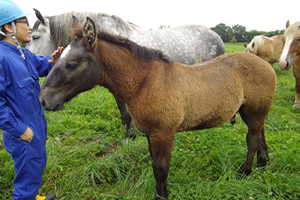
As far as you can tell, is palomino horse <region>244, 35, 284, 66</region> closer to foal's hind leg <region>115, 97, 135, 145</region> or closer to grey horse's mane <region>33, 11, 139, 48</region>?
grey horse's mane <region>33, 11, 139, 48</region>

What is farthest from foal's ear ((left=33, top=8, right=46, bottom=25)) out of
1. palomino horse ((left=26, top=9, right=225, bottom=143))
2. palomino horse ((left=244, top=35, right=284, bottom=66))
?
palomino horse ((left=244, top=35, right=284, bottom=66))

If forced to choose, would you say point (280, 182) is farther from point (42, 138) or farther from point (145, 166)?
point (42, 138)

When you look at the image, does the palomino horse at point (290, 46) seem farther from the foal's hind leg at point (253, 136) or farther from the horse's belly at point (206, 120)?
the horse's belly at point (206, 120)

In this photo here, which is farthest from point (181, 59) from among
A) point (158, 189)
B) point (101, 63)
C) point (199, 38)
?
point (158, 189)

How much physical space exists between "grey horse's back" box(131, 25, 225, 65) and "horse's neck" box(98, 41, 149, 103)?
1.85 m

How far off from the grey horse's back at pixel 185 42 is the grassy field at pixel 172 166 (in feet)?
6.09

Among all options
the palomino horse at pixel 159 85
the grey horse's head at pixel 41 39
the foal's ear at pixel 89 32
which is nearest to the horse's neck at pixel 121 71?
the palomino horse at pixel 159 85

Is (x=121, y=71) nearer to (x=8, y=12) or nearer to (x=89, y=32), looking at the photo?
(x=89, y=32)

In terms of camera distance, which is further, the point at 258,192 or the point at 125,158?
the point at 125,158

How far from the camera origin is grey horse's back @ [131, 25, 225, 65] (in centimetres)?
394

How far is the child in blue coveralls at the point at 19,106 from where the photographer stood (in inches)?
68.9

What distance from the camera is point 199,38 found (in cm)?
470

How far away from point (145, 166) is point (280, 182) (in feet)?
6.18

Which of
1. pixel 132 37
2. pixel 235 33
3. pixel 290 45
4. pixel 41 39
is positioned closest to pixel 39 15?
pixel 41 39
